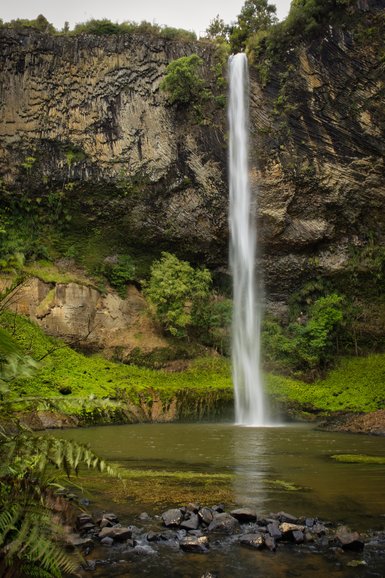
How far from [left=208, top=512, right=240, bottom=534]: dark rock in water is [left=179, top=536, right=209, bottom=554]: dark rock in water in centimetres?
34

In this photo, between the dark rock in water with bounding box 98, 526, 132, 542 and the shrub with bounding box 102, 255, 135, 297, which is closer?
the dark rock in water with bounding box 98, 526, 132, 542

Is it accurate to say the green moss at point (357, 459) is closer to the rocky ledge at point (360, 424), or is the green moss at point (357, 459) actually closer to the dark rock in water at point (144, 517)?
the rocky ledge at point (360, 424)

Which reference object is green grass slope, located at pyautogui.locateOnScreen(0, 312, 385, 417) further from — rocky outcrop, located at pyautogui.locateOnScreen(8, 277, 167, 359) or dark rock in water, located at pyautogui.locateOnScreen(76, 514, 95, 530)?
dark rock in water, located at pyautogui.locateOnScreen(76, 514, 95, 530)

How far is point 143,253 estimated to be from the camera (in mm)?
25859

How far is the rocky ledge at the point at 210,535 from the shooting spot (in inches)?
146

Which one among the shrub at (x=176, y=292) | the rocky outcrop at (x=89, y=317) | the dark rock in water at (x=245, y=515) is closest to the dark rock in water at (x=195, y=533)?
the dark rock in water at (x=245, y=515)

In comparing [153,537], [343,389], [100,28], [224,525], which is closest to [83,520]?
[153,537]

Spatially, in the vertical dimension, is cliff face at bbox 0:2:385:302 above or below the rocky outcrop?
above

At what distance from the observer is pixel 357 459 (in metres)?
8.27

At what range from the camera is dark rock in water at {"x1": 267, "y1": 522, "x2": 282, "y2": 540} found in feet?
13.0

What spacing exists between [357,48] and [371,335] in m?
13.0

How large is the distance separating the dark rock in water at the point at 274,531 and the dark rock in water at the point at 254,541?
139 millimetres

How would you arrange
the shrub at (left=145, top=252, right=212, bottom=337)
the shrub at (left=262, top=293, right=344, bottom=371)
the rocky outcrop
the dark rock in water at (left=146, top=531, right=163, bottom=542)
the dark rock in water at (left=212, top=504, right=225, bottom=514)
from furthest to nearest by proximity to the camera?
the shrub at (left=145, top=252, right=212, bottom=337)
the shrub at (left=262, top=293, right=344, bottom=371)
the rocky outcrop
the dark rock in water at (left=212, top=504, right=225, bottom=514)
the dark rock in water at (left=146, top=531, right=163, bottom=542)

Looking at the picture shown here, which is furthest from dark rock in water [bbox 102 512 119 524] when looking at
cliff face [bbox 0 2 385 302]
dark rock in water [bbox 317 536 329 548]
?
cliff face [bbox 0 2 385 302]
